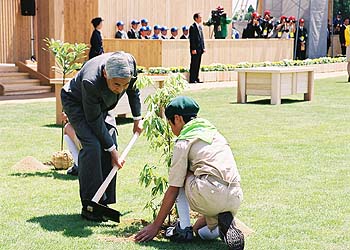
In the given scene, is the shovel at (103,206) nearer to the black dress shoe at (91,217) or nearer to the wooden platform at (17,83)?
the black dress shoe at (91,217)

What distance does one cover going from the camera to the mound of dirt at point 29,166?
26.8 feet

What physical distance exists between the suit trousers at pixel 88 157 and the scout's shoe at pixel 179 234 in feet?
2.77

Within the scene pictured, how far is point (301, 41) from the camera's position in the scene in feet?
98.2

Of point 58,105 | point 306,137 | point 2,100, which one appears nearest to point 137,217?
point 306,137

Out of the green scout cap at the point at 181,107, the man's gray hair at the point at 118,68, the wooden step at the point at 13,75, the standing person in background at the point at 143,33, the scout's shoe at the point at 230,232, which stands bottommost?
the scout's shoe at the point at 230,232

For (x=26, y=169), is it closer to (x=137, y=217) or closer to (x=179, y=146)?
(x=137, y=217)

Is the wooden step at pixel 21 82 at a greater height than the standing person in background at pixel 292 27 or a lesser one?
lesser

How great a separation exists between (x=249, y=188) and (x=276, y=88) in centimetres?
808

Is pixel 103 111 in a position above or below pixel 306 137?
above

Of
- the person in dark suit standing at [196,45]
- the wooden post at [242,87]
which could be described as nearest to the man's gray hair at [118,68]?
the wooden post at [242,87]

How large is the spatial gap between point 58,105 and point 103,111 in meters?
6.12

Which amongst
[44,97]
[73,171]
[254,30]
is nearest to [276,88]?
[44,97]

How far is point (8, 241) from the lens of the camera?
17.5 feet

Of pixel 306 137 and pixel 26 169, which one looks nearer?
pixel 26 169
